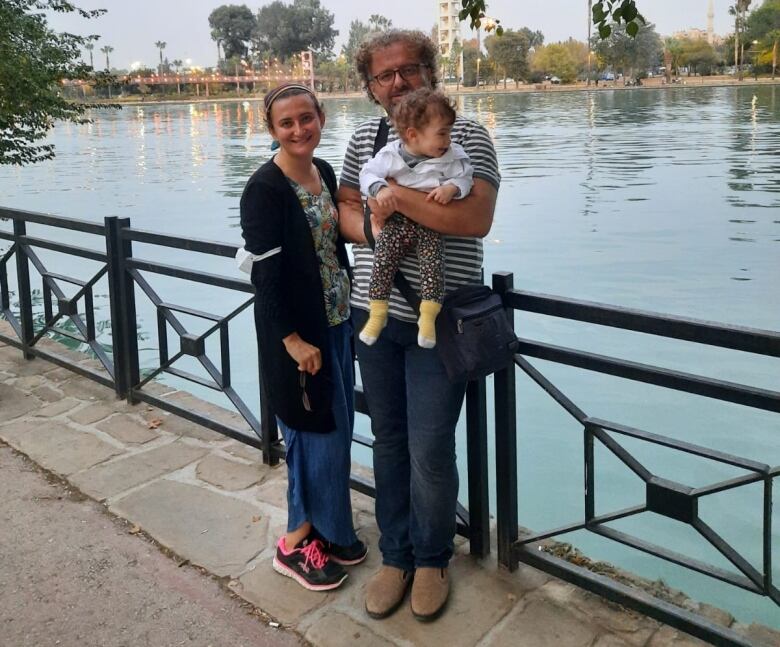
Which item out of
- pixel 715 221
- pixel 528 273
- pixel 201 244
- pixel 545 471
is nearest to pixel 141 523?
pixel 201 244

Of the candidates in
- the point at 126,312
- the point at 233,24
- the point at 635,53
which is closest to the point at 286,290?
the point at 126,312

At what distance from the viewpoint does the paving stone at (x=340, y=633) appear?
2.54m

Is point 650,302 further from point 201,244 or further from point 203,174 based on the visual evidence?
point 203,174

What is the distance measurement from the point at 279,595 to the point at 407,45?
1818 millimetres

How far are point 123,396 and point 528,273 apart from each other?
1110 centimetres

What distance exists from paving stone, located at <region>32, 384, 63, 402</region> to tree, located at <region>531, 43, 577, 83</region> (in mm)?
124232

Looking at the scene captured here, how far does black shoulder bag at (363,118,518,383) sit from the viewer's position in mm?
2348

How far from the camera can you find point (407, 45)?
2373mm

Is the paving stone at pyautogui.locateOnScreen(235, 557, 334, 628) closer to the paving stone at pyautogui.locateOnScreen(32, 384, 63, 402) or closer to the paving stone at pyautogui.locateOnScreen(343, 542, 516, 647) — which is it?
the paving stone at pyautogui.locateOnScreen(343, 542, 516, 647)

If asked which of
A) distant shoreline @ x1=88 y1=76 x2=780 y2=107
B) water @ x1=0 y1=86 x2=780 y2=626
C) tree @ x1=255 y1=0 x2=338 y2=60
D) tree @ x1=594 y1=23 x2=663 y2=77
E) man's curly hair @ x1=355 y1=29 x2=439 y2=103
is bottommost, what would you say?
water @ x1=0 y1=86 x2=780 y2=626

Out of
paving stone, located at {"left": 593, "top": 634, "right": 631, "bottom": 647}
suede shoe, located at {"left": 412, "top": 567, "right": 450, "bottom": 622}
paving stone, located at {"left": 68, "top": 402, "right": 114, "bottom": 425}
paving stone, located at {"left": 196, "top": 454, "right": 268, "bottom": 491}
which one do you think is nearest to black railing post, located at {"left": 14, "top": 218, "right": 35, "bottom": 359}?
paving stone, located at {"left": 68, "top": 402, "right": 114, "bottom": 425}

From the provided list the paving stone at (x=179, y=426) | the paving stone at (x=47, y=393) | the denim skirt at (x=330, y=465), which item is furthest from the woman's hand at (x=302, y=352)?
the paving stone at (x=47, y=393)

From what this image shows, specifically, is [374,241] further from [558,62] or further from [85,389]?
[558,62]

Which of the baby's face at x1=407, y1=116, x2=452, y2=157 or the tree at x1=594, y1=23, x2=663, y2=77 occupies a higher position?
the tree at x1=594, y1=23, x2=663, y2=77
